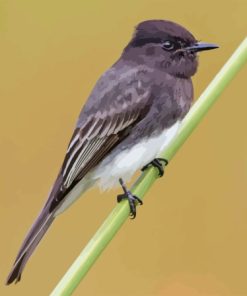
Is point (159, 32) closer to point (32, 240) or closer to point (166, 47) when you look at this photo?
point (166, 47)

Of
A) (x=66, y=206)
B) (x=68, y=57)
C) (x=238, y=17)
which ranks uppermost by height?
(x=238, y=17)

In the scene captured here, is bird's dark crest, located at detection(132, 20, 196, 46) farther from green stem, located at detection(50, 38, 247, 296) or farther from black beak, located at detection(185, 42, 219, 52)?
green stem, located at detection(50, 38, 247, 296)

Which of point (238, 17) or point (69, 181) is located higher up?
point (238, 17)

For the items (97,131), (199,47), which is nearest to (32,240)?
(97,131)

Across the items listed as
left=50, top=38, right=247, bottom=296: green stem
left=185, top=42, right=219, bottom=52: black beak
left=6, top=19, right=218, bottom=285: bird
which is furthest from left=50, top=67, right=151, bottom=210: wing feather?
left=50, top=38, right=247, bottom=296: green stem

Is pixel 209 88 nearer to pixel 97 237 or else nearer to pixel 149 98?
pixel 97 237

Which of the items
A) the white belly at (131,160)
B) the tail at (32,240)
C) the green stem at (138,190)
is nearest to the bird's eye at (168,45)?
the white belly at (131,160)

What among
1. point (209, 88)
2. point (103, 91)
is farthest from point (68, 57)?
point (209, 88)
